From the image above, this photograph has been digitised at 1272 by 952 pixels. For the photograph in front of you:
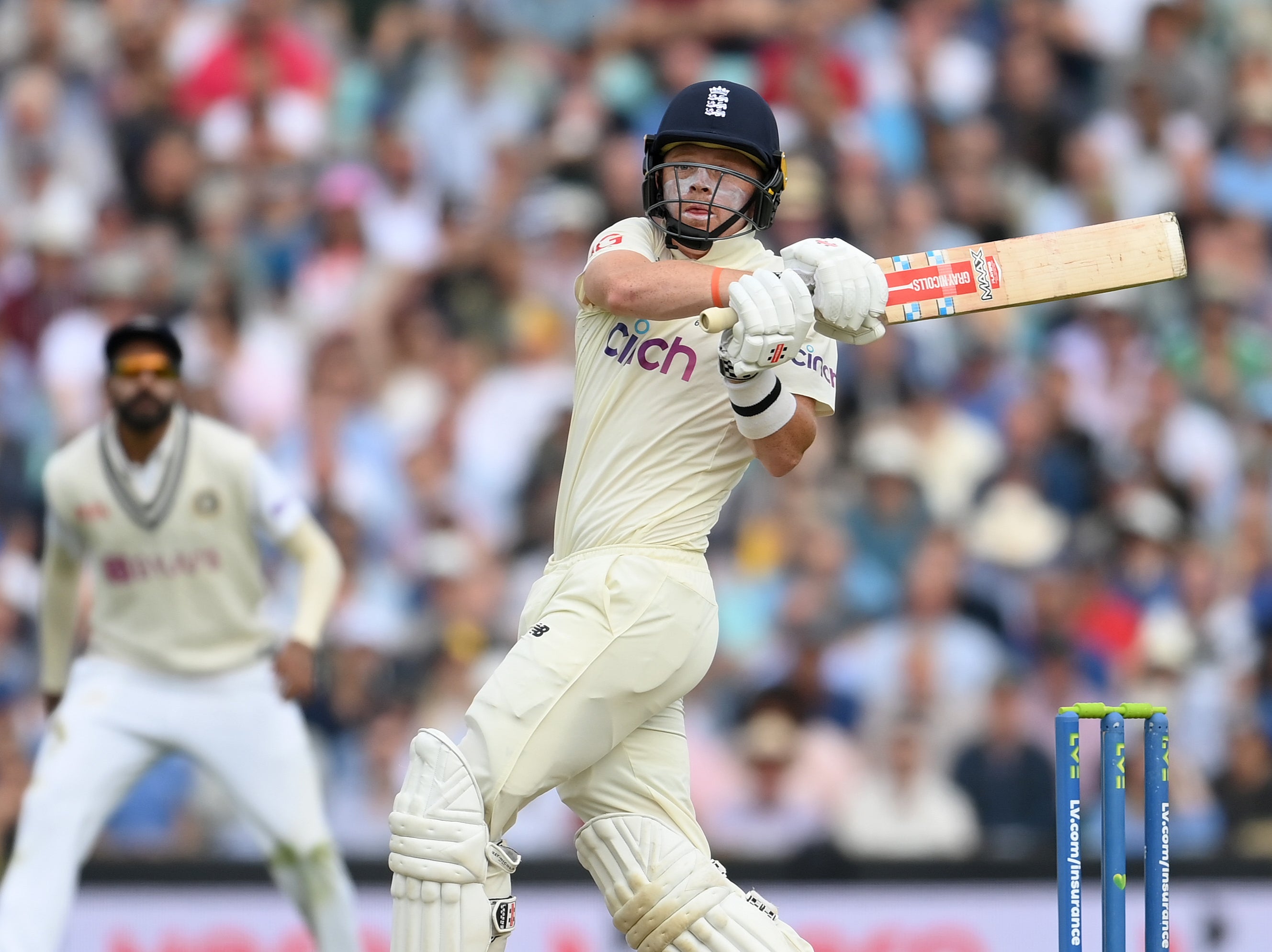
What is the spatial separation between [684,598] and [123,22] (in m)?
7.33

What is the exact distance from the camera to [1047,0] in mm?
10219

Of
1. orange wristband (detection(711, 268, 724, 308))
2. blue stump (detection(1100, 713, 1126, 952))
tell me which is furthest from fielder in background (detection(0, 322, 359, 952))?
blue stump (detection(1100, 713, 1126, 952))

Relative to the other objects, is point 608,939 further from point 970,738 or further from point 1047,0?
point 1047,0

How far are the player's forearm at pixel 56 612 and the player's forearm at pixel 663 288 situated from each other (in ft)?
8.76

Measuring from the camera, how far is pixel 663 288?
3.76 meters

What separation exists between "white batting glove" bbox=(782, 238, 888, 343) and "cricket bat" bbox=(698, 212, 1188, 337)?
154 mm

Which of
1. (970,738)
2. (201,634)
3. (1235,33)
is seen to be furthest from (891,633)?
(1235,33)

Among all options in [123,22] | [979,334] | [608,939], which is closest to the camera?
[608,939]

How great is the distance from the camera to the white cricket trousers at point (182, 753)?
539cm

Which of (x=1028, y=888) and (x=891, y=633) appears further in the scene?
(x=891, y=633)

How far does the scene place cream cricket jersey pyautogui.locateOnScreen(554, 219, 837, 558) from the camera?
4000mm

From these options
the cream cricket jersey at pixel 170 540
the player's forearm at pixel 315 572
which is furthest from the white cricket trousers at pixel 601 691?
the cream cricket jersey at pixel 170 540

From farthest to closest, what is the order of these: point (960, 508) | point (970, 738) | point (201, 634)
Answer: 1. point (960, 508)
2. point (970, 738)
3. point (201, 634)

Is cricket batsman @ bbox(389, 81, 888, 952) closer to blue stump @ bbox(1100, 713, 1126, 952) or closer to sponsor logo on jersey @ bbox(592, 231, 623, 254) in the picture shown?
sponsor logo on jersey @ bbox(592, 231, 623, 254)
